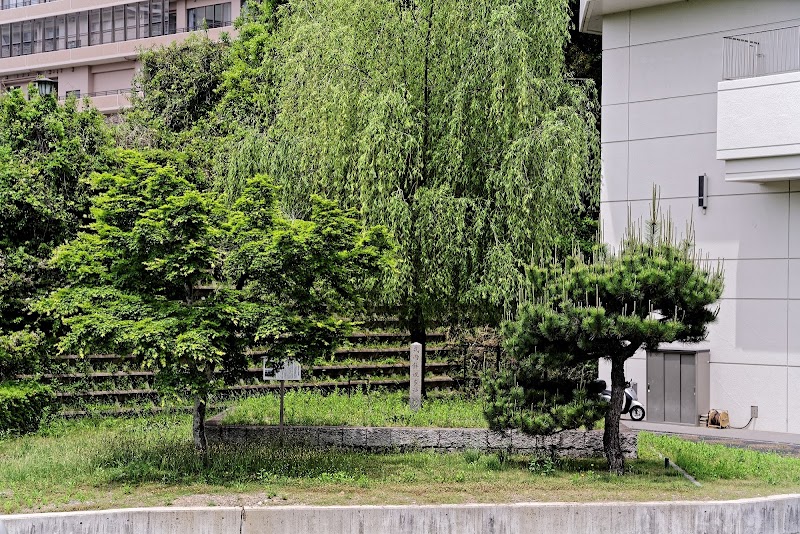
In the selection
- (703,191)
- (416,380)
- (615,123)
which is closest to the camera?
(416,380)

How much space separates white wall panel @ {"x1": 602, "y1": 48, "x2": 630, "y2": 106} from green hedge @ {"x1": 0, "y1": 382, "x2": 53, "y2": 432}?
16.6 metres

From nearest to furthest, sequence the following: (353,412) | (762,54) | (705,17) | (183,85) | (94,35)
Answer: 1. (353,412)
2. (762,54)
3. (705,17)
4. (183,85)
5. (94,35)

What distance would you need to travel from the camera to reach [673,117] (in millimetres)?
26891

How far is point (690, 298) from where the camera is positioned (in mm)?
15789

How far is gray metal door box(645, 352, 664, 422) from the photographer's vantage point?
26.3m

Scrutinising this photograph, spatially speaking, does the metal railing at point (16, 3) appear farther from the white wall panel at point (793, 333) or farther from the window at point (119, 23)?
the white wall panel at point (793, 333)

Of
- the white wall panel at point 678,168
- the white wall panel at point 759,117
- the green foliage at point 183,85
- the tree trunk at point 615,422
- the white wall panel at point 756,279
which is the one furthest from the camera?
the green foliage at point 183,85

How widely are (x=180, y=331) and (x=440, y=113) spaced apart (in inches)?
404

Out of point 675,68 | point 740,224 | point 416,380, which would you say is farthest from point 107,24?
point 416,380

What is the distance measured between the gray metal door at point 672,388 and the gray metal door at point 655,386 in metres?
0.10

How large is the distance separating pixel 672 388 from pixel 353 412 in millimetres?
9961

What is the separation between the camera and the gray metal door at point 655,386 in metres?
26.3

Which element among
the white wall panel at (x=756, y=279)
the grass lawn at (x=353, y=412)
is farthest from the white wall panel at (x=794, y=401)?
the grass lawn at (x=353, y=412)

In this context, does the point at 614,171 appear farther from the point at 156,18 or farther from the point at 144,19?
the point at 144,19
